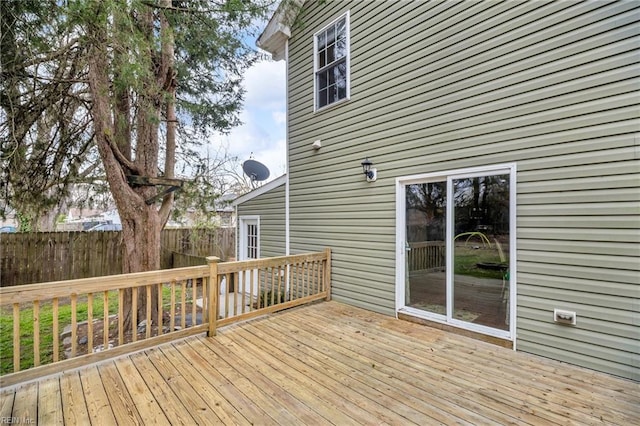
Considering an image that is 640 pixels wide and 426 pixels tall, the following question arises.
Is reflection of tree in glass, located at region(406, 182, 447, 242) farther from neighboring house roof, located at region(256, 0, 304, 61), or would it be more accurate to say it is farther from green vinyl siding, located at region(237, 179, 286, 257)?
neighboring house roof, located at region(256, 0, 304, 61)

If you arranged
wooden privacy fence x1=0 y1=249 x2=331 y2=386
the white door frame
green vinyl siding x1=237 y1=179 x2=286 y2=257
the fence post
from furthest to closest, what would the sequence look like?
the white door frame, green vinyl siding x1=237 y1=179 x2=286 y2=257, the fence post, wooden privacy fence x1=0 y1=249 x2=331 y2=386

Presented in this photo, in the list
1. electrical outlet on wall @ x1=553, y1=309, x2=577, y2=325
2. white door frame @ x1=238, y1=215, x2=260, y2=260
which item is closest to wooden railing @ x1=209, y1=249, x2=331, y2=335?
white door frame @ x1=238, y1=215, x2=260, y2=260

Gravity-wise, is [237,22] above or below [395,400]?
above

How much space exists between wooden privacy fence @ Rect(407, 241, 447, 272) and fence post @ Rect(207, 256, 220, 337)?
8.65 feet

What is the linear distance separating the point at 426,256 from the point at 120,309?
3682 mm

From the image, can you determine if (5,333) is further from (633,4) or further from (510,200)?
(633,4)

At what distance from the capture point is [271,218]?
22.2 feet

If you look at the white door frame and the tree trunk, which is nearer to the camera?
the tree trunk

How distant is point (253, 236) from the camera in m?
7.54

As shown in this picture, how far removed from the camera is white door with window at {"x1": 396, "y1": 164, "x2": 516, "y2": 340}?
3.31 meters

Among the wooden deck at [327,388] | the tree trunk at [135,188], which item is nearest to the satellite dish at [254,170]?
the tree trunk at [135,188]

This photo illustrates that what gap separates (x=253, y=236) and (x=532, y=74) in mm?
6286

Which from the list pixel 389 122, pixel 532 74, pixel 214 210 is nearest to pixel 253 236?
pixel 214 210

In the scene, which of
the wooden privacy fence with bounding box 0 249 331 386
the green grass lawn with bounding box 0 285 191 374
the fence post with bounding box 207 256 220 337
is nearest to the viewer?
the wooden privacy fence with bounding box 0 249 331 386
